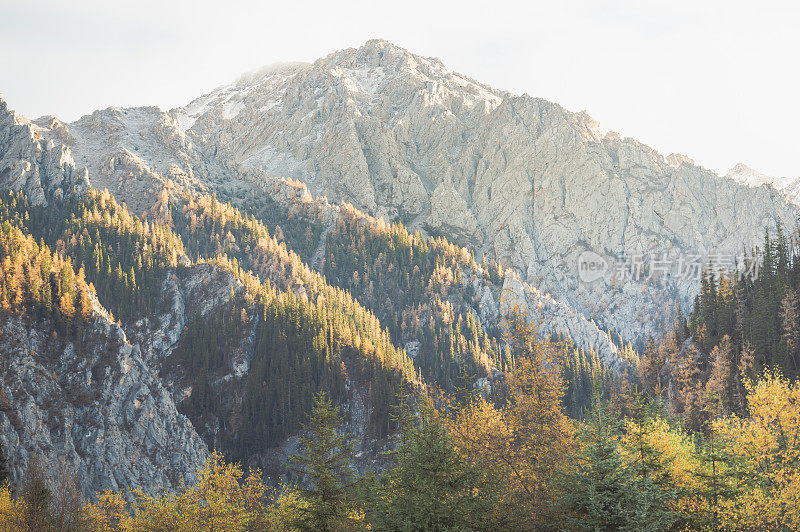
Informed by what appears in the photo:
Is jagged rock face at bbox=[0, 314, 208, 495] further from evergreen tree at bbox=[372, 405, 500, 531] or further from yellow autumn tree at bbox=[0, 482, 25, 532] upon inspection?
evergreen tree at bbox=[372, 405, 500, 531]

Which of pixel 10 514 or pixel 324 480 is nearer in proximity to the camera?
pixel 324 480

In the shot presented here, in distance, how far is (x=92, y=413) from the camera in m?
104

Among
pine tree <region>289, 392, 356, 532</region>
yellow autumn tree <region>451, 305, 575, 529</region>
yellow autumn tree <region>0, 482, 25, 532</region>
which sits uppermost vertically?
yellow autumn tree <region>451, 305, 575, 529</region>

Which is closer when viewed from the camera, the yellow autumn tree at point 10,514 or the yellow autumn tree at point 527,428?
the yellow autumn tree at point 527,428

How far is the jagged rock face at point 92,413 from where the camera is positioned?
301ft

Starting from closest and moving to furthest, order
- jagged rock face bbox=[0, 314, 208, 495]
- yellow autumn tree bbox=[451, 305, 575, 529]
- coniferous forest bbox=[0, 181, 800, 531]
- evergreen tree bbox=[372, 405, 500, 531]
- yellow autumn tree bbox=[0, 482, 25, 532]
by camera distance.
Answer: evergreen tree bbox=[372, 405, 500, 531]
coniferous forest bbox=[0, 181, 800, 531]
yellow autumn tree bbox=[451, 305, 575, 529]
yellow autumn tree bbox=[0, 482, 25, 532]
jagged rock face bbox=[0, 314, 208, 495]

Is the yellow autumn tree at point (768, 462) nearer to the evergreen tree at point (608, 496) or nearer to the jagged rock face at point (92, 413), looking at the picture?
the evergreen tree at point (608, 496)

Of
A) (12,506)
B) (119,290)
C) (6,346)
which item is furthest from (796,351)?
(119,290)

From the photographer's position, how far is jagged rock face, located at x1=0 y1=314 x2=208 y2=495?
3617 inches

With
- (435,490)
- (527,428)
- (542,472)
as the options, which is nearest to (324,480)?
(435,490)

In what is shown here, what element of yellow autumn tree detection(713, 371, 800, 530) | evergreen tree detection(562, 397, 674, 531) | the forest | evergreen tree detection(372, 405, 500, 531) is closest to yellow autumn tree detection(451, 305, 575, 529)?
the forest

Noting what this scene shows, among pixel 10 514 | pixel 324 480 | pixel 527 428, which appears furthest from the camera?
pixel 10 514

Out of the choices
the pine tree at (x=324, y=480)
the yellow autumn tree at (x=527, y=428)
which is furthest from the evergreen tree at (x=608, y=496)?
the pine tree at (x=324, y=480)

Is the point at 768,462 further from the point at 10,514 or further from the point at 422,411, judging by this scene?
the point at 10,514
